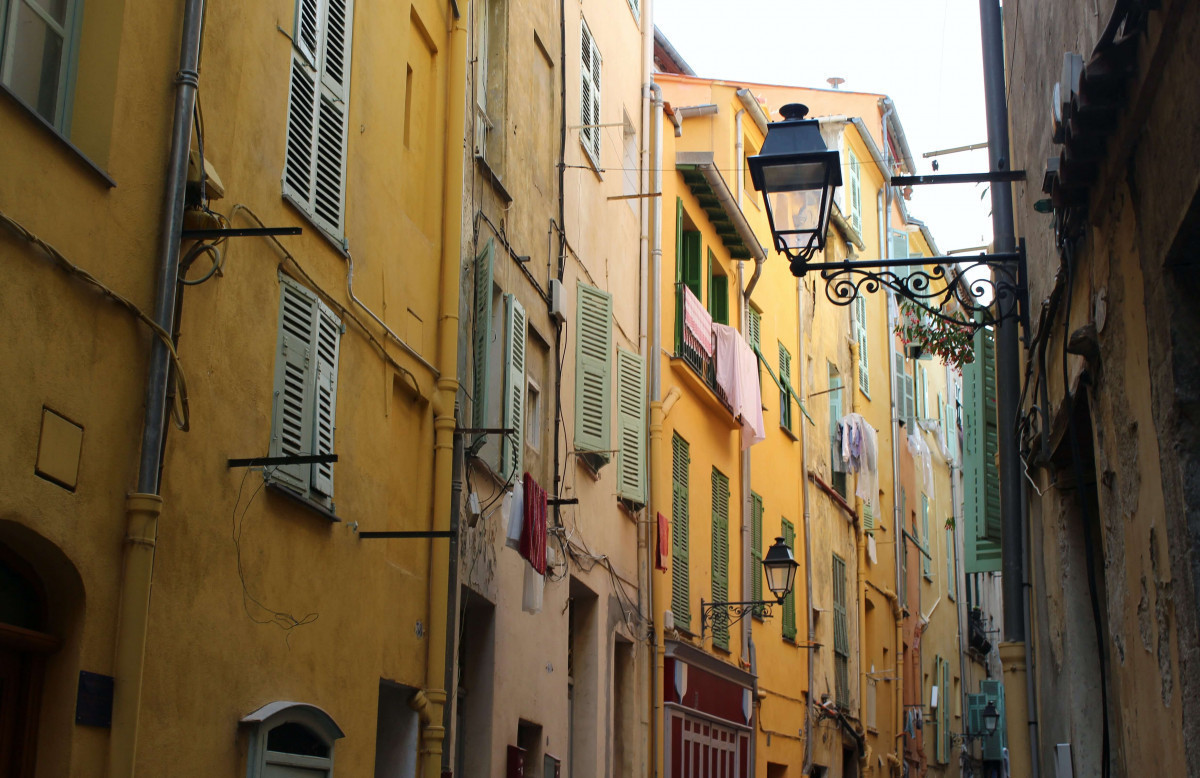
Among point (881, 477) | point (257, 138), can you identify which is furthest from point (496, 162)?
point (881, 477)

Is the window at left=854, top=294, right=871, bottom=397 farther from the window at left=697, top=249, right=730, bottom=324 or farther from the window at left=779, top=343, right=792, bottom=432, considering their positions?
the window at left=697, top=249, right=730, bottom=324

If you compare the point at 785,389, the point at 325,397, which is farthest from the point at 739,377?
the point at 325,397

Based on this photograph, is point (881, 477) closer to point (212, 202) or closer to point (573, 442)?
point (573, 442)

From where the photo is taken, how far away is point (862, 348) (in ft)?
89.9

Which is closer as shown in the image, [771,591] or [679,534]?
[679,534]

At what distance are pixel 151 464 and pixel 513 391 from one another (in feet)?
17.2

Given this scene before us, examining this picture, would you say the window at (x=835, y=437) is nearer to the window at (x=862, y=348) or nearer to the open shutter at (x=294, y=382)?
the window at (x=862, y=348)

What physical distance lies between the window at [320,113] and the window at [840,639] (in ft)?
54.8

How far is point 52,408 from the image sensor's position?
17.4 ft

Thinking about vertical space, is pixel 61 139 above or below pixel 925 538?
below

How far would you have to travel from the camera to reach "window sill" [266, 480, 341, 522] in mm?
7158

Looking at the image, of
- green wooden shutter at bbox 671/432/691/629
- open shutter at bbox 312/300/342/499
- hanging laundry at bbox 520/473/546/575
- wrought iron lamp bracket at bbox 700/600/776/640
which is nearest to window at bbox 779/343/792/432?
wrought iron lamp bracket at bbox 700/600/776/640

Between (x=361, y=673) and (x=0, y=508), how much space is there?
141 inches

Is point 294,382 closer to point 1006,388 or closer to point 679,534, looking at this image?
point 1006,388
